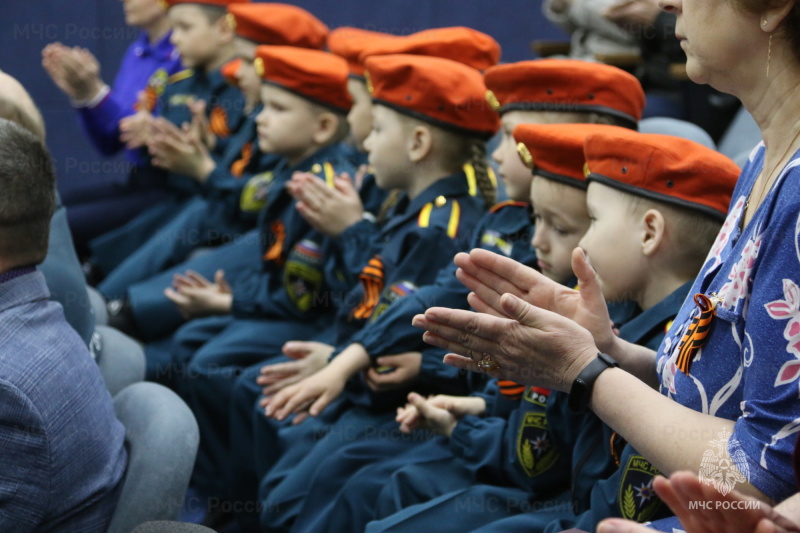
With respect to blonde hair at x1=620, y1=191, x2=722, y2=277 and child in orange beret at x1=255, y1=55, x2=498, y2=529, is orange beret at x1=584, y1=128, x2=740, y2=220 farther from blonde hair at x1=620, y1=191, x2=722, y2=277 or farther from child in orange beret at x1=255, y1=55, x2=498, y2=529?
child in orange beret at x1=255, y1=55, x2=498, y2=529

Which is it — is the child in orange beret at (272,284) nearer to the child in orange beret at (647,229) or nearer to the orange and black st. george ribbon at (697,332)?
the child in orange beret at (647,229)

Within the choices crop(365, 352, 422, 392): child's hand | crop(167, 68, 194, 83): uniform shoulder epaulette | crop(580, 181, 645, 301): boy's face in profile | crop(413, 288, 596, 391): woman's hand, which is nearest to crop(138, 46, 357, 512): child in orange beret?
crop(365, 352, 422, 392): child's hand

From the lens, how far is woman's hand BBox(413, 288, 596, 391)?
1.28m

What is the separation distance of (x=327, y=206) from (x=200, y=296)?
85 centimetres

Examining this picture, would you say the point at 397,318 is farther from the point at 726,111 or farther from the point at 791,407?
the point at 726,111

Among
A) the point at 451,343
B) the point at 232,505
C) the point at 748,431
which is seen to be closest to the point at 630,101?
the point at 451,343

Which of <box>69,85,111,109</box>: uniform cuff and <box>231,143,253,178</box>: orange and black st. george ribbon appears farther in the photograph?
<box>69,85,111,109</box>: uniform cuff

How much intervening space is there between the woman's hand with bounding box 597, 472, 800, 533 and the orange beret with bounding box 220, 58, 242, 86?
10.0 feet

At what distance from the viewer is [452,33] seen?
2701mm

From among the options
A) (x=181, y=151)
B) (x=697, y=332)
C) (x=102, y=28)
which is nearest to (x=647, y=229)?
(x=697, y=332)

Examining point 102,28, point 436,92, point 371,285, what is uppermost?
point 436,92

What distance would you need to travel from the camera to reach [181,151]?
3.60 meters

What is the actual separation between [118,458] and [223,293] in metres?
1.69

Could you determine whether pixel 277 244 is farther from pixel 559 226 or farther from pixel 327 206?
pixel 559 226
